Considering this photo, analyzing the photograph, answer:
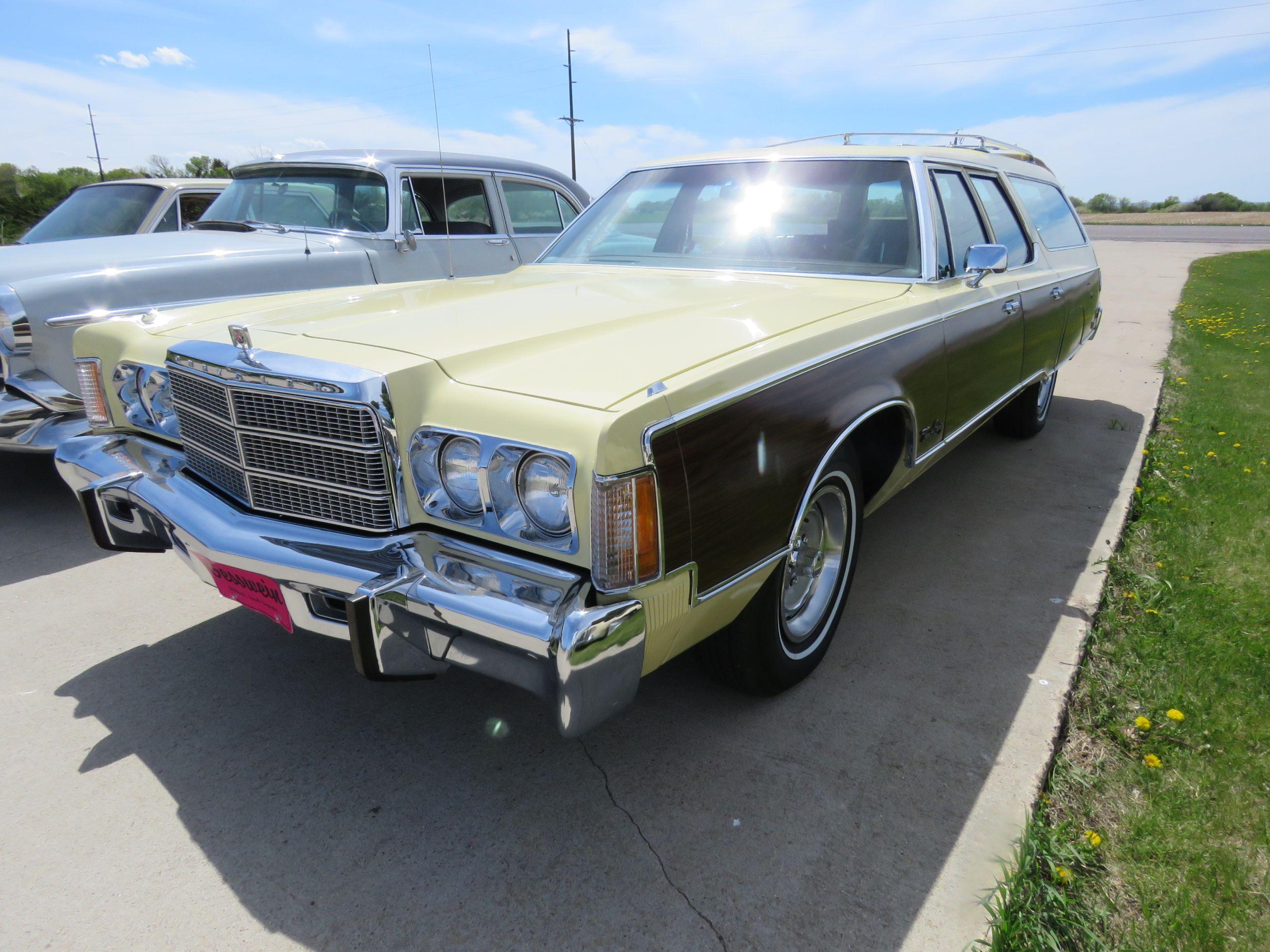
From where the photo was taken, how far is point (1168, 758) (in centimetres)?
233

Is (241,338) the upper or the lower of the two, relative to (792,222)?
lower

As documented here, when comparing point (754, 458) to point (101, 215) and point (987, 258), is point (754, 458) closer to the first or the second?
point (987, 258)

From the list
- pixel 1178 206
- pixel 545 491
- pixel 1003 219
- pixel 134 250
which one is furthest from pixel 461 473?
pixel 1178 206

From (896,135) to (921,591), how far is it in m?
2.12

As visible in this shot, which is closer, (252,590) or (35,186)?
(252,590)

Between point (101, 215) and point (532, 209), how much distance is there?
10.6 ft

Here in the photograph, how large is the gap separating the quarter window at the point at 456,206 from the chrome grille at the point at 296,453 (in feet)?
11.3

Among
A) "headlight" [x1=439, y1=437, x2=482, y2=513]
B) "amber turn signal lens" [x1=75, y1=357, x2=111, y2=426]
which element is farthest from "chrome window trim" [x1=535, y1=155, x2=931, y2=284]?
"amber turn signal lens" [x1=75, y1=357, x2=111, y2=426]

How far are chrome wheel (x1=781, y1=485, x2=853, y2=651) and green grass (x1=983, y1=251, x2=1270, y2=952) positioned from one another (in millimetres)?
807

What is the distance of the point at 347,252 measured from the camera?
502cm

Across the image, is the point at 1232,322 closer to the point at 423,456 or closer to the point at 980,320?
the point at 980,320

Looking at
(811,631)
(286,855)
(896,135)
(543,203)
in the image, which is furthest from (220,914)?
(543,203)

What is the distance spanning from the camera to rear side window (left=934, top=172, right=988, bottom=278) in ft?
10.8

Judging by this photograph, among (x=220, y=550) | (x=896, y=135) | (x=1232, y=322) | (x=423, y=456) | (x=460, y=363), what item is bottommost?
(x=1232, y=322)
